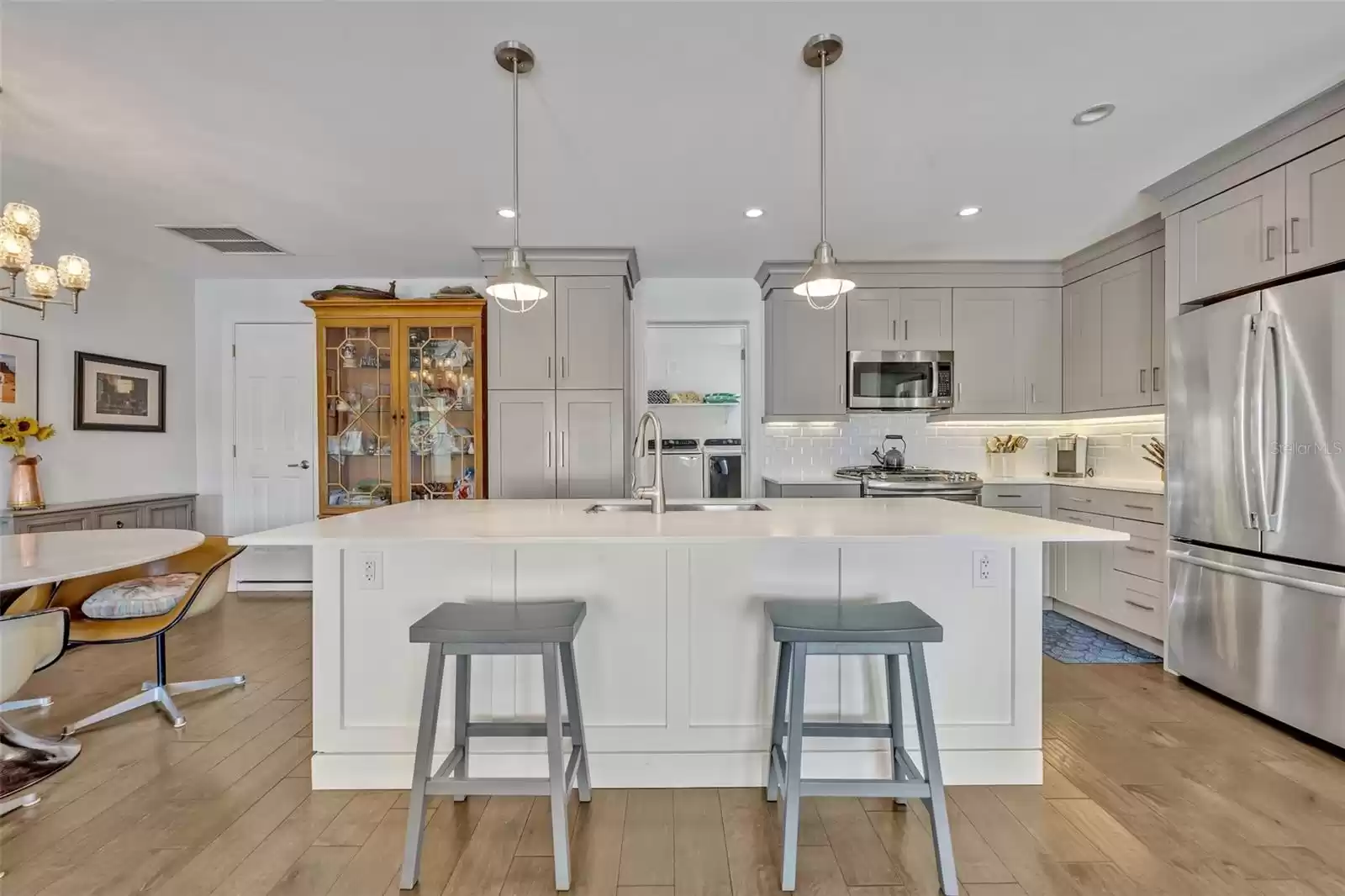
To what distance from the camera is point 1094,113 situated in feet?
7.41

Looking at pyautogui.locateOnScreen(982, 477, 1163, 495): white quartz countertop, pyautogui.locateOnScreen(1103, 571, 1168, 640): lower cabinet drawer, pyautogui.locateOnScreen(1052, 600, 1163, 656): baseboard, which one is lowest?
pyautogui.locateOnScreen(1052, 600, 1163, 656): baseboard

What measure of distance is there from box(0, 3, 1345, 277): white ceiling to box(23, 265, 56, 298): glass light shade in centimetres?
56

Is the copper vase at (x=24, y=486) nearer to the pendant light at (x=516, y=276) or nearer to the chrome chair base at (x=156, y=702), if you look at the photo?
the chrome chair base at (x=156, y=702)

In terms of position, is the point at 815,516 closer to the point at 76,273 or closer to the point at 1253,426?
the point at 1253,426

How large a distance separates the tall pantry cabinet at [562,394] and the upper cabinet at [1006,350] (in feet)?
7.96

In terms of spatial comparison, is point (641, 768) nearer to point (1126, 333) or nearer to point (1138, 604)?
point (1138, 604)

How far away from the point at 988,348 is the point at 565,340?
2.99 metres

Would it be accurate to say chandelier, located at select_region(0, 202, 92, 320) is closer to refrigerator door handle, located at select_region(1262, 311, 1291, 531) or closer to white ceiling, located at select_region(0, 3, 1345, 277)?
white ceiling, located at select_region(0, 3, 1345, 277)

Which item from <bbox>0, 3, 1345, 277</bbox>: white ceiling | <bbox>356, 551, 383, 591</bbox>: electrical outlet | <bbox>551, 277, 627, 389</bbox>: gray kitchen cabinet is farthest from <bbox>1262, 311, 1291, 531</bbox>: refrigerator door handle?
<bbox>356, 551, 383, 591</bbox>: electrical outlet

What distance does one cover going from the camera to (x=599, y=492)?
3.90 m

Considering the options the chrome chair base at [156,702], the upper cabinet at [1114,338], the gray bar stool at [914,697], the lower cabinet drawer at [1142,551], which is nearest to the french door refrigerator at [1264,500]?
the lower cabinet drawer at [1142,551]

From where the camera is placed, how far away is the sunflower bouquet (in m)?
3.16

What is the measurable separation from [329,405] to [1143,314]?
17.5 ft

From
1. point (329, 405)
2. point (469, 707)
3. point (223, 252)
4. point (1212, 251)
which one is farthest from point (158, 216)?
point (1212, 251)
